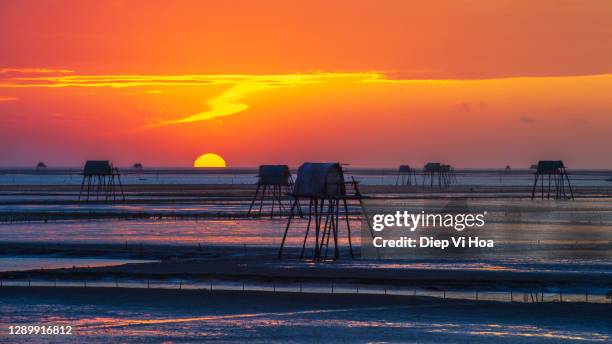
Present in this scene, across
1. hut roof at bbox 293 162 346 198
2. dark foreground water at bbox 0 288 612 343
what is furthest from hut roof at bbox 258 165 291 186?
dark foreground water at bbox 0 288 612 343

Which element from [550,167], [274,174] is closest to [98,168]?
[274,174]

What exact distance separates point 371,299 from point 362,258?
600 inches

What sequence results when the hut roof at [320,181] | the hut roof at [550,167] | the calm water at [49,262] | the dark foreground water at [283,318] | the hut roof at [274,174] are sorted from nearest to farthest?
the dark foreground water at [283,318] → the calm water at [49,262] → the hut roof at [320,181] → the hut roof at [274,174] → the hut roof at [550,167]

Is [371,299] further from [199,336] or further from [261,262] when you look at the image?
[261,262]

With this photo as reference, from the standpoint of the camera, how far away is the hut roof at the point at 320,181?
51.6 m

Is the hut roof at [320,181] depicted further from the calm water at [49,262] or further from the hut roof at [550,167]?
the hut roof at [550,167]

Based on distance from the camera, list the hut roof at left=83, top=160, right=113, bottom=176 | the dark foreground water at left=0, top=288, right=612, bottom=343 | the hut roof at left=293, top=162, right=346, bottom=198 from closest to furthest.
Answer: the dark foreground water at left=0, top=288, right=612, bottom=343 < the hut roof at left=293, top=162, right=346, bottom=198 < the hut roof at left=83, top=160, right=113, bottom=176

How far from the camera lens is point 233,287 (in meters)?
41.5

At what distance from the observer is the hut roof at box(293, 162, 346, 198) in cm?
5156

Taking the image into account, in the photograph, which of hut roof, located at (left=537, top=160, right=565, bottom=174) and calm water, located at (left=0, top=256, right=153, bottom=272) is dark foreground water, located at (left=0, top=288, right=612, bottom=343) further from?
hut roof, located at (left=537, top=160, right=565, bottom=174)

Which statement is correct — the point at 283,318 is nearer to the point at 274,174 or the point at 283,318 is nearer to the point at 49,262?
the point at 49,262

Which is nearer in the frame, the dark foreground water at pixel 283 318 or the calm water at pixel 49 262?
the dark foreground water at pixel 283 318

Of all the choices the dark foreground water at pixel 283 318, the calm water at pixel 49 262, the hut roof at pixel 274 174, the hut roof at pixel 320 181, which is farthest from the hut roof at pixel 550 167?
the dark foreground water at pixel 283 318

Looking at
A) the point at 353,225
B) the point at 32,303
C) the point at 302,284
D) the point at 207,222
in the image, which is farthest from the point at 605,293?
the point at 207,222
